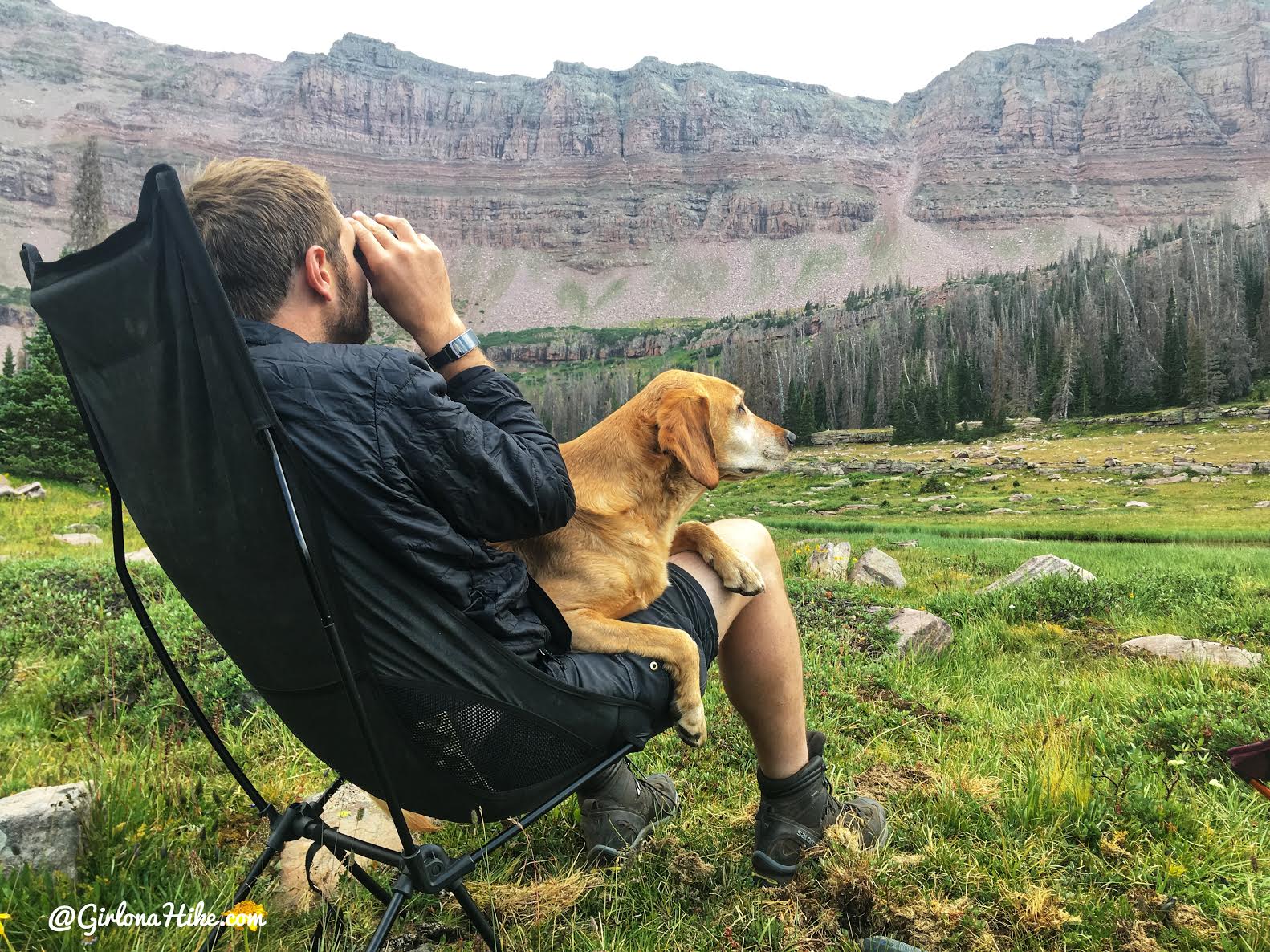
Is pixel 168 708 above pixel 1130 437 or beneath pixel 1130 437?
above

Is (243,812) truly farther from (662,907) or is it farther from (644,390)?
(644,390)

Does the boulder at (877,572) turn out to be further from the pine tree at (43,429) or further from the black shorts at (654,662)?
the pine tree at (43,429)

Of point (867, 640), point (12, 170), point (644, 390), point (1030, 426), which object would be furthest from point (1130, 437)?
point (12, 170)

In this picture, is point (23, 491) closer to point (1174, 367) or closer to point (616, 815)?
point (616, 815)

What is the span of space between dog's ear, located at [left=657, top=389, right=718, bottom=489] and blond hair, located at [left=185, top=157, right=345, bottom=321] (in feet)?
5.17

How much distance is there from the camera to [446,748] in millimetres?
2076

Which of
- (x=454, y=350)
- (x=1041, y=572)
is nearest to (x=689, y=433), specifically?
(x=454, y=350)

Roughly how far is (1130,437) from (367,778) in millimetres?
68610

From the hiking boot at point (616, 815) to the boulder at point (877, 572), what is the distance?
386 inches

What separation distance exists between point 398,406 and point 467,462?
0.74ft

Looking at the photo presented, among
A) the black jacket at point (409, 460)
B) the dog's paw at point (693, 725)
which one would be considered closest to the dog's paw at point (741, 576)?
the dog's paw at point (693, 725)

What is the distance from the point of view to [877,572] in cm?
1316

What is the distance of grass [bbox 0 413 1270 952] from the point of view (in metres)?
2.63

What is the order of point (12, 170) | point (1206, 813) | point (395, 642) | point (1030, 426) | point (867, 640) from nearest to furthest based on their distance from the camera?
point (395, 642)
point (1206, 813)
point (867, 640)
point (1030, 426)
point (12, 170)
